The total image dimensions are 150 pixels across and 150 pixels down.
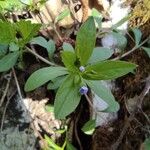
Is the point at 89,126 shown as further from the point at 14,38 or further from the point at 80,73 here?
the point at 14,38

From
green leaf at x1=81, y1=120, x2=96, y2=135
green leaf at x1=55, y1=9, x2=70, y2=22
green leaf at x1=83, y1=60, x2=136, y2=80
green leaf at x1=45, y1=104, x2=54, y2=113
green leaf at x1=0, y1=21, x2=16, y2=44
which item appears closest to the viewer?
green leaf at x1=83, y1=60, x2=136, y2=80

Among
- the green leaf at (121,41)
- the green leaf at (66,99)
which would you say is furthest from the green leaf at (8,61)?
the green leaf at (121,41)

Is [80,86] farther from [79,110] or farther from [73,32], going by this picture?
[73,32]

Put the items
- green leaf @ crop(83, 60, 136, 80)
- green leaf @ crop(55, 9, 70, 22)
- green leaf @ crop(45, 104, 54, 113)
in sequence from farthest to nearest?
green leaf @ crop(55, 9, 70, 22), green leaf @ crop(45, 104, 54, 113), green leaf @ crop(83, 60, 136, 80)

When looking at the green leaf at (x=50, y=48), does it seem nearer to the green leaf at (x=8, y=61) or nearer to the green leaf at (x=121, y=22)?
the green leaf at (x=8, y=61)

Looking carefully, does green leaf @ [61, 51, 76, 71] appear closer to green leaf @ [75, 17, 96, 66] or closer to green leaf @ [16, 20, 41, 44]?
green leaf @ [75, 17, 96, 66]

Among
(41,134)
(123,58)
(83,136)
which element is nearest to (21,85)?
(41,134)

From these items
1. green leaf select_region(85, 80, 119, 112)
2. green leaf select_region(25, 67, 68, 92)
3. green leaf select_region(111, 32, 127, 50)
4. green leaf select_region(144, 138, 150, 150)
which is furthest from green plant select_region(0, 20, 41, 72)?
green leaf select_region(144, 138, 150, 150)
